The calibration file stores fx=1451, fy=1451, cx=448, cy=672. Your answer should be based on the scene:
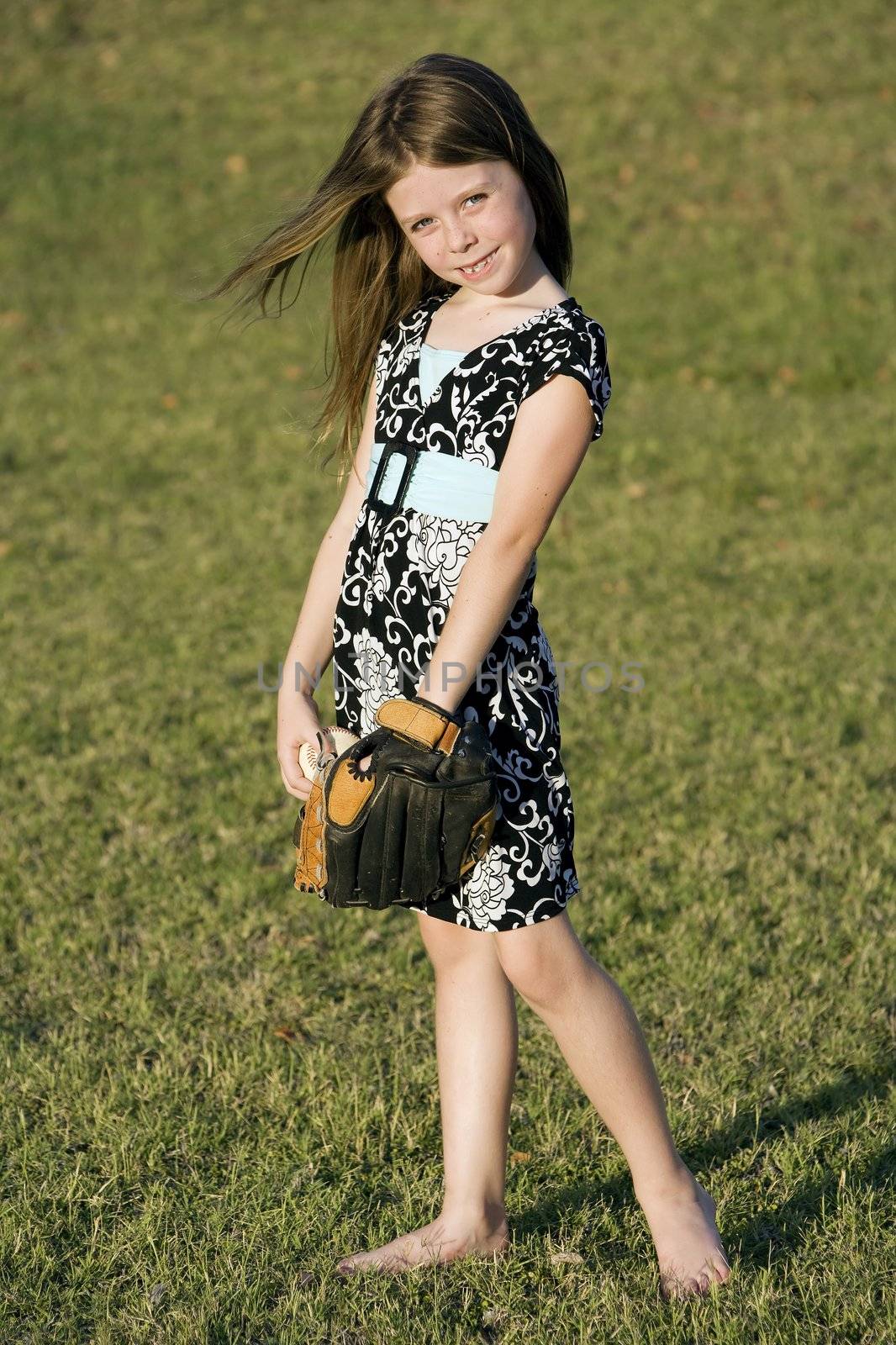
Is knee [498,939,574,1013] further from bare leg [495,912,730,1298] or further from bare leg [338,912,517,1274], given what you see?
bare leg [338,912,517,1274]

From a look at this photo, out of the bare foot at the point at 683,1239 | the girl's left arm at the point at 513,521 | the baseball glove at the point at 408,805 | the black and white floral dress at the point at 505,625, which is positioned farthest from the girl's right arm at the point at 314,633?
the bare foot at the point at 683,1239

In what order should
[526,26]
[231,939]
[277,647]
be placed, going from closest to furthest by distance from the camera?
1. [231,939]
2. [277,647]
3. [526,26]

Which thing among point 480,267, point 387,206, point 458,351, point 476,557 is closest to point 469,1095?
point 476,557

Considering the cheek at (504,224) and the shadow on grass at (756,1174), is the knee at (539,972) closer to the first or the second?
A: the shadow on grass at (756,1174)

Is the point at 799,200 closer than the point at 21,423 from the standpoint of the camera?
No

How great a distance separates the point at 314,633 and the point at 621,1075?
87 centimetres

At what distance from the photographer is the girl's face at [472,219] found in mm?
2107

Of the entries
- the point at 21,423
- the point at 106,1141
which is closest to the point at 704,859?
the point at 106,1141

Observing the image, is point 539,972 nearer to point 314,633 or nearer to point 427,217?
point 314,633

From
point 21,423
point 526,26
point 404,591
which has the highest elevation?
point 526,26

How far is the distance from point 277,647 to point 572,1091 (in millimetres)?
2709

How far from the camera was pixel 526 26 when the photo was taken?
12453 mm

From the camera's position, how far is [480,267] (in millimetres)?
2139

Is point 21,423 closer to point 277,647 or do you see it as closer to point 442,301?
point 277,647
